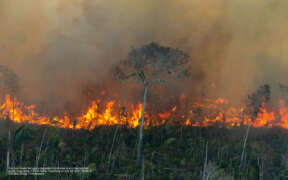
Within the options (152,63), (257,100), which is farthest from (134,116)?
(257,100)

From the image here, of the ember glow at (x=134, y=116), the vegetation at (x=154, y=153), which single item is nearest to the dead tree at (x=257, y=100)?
the ember glow at (x=134, y=116)

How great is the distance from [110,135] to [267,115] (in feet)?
107

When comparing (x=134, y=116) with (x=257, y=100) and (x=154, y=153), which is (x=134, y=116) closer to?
(x=154, y=153)

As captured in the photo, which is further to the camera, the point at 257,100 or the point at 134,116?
the point at 134,116

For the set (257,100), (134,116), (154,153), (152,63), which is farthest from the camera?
(134,116)

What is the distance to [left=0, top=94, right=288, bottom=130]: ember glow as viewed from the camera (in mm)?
34562

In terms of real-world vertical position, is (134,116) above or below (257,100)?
below

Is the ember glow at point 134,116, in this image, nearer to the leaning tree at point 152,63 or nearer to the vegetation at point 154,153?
the vegetation at point 154,153

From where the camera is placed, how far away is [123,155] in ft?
86.0

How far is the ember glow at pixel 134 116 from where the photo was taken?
34.6m

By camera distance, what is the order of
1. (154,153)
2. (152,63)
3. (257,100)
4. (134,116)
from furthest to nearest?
1. (134,116)
2. (257,100)
3. (154,153)
4. (152,63)

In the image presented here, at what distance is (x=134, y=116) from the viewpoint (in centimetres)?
3709

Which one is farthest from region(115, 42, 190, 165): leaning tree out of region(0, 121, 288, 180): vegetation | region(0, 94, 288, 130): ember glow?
region(0, 94, 288, 130): ember glow

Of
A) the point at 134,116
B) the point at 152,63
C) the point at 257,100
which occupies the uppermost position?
the point at 152,63
